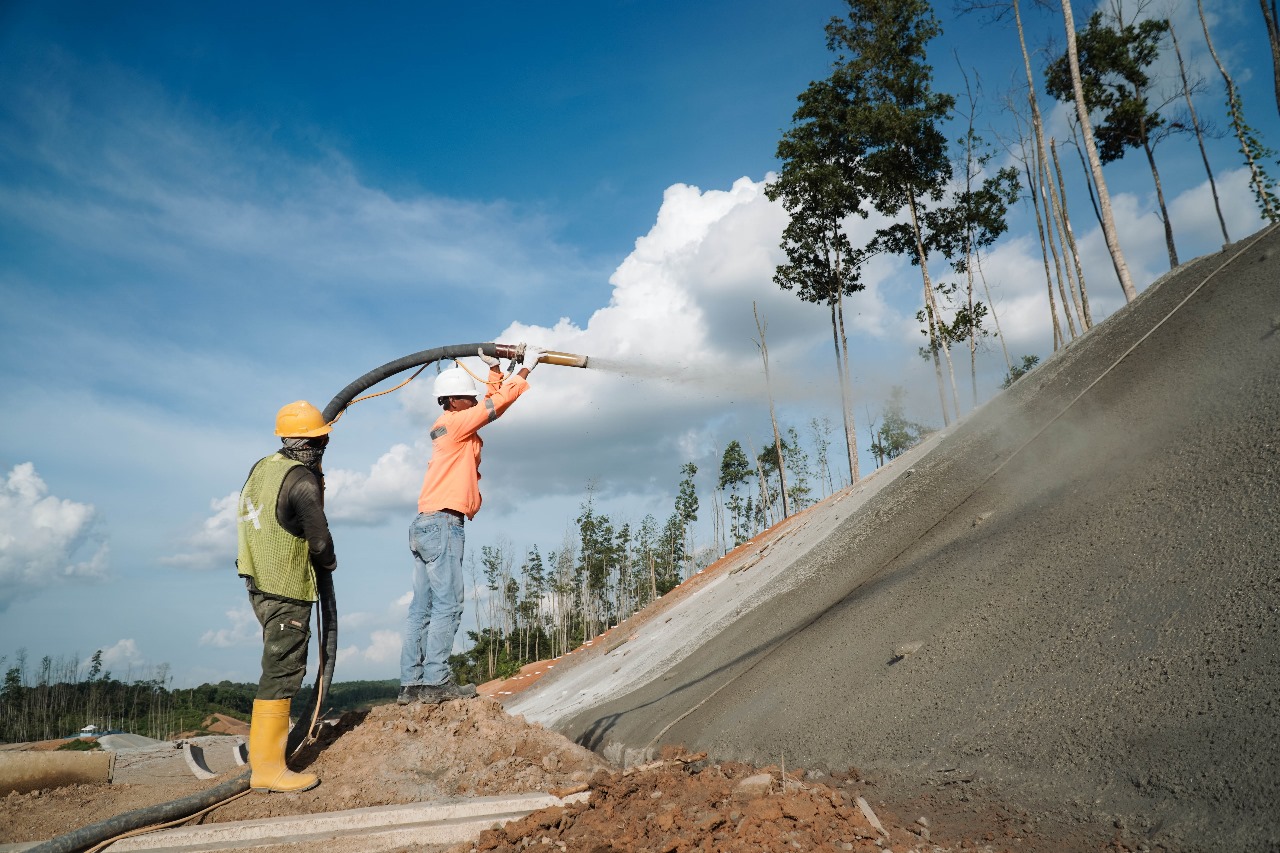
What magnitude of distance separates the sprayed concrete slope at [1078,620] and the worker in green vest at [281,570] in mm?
2402

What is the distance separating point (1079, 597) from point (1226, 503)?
0.97 m

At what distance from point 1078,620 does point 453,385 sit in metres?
4.15

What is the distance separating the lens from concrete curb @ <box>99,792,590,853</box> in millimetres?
2969

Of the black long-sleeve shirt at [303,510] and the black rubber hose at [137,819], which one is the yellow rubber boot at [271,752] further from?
the black long-sleeve shirt at [303,510]

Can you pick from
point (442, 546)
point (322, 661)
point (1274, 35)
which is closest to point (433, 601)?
point (442, 546)

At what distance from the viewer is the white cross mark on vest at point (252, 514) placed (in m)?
3.93

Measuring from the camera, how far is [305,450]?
427cm

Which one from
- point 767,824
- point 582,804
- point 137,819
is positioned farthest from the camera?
point 582,804

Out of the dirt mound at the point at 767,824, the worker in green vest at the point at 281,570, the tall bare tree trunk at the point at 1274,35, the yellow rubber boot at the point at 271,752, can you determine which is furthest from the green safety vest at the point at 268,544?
the tall bare tree trunk at the point at 1274,35

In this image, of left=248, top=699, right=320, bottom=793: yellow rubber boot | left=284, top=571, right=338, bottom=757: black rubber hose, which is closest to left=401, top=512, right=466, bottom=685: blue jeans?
left=284, top=571, right=338, bottom=757: black rubber hose

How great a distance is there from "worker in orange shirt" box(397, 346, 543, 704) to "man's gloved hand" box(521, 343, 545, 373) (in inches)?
21.3

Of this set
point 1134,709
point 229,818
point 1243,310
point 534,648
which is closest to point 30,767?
point 229,818

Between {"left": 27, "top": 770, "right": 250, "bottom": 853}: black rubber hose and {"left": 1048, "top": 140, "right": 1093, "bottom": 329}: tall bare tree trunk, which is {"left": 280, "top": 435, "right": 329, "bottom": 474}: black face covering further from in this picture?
{"left": 1048, "top": 140, "right": 1093, "bottom": 329}: tall bare tree trunk

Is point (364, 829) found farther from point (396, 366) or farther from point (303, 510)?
point (396, 366)
